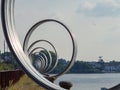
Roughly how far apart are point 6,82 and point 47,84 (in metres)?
5.33

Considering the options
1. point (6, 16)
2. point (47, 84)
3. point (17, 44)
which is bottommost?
point (47, 84)

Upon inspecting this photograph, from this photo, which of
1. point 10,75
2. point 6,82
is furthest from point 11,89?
point 10,75

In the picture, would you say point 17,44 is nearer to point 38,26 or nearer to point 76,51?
point 76,51

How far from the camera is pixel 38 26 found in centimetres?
1994

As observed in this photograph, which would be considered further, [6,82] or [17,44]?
[6,82]

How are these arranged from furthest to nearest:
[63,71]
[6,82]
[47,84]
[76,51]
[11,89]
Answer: [63,71] < [76,51] < [6,82] < [11,89] < [47,84]

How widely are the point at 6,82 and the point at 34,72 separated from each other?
5.00 m

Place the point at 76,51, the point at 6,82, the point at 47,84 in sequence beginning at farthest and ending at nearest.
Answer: the point at 76,51
the point at 6,82
the point at 47,84

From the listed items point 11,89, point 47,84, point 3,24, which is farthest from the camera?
point 11,89

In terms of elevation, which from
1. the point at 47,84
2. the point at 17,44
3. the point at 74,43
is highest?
the point at 74,43

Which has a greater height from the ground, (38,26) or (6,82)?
(38,26)

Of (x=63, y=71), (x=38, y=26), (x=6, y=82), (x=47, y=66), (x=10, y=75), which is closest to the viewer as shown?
(x=6, y=82)

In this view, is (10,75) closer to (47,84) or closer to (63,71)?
(47,84)

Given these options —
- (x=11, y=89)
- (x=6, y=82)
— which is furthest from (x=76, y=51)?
(x=11, y=89)
